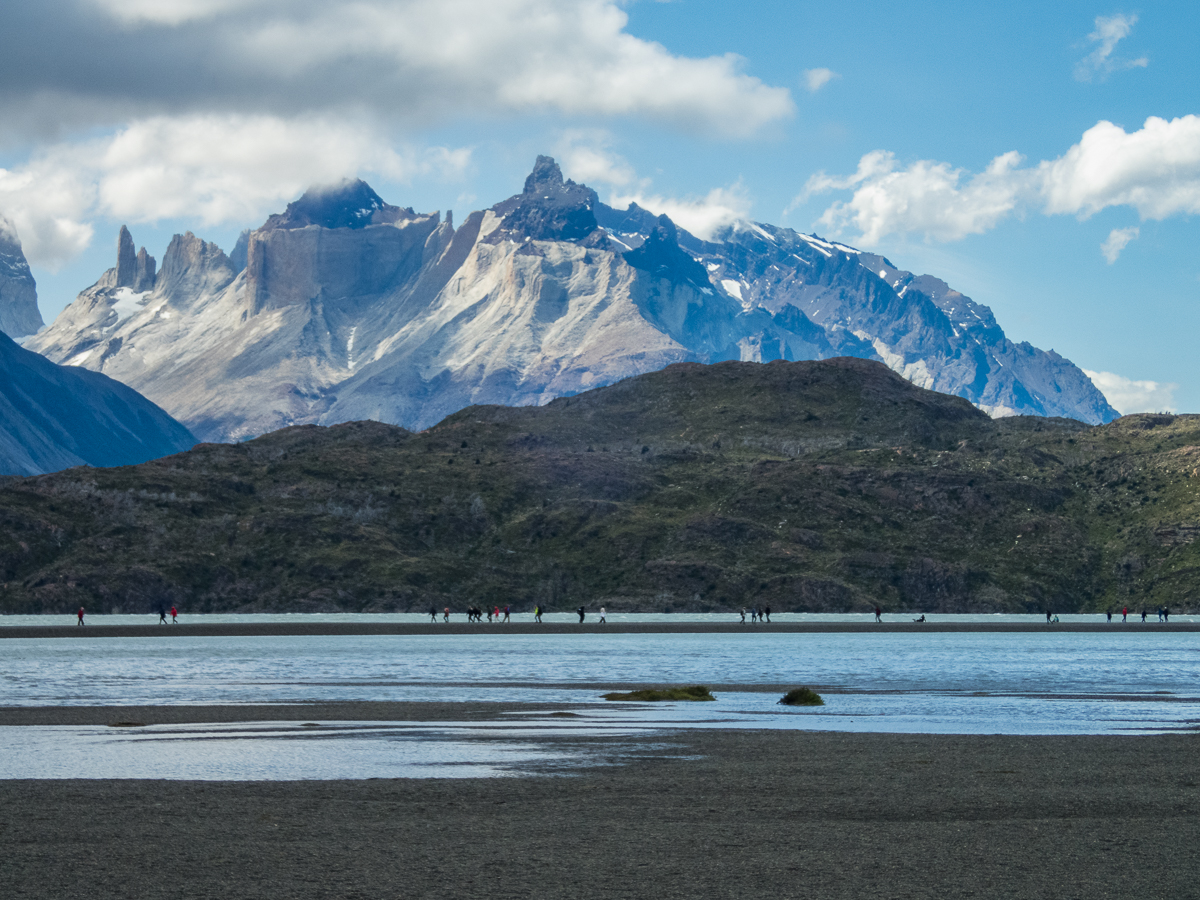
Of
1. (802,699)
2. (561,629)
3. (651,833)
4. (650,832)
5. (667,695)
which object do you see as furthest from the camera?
(561,629)

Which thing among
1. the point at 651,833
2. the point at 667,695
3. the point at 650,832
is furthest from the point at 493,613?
the point at 651,833

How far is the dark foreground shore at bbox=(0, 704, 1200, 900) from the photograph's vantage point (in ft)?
62.3

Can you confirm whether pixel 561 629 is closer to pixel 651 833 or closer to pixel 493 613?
pixel 493 613

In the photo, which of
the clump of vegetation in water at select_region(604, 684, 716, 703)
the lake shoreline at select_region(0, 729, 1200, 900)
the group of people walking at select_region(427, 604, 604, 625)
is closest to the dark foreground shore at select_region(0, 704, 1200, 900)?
the lake shoreline at select_region(0, 729, 1200, 900)

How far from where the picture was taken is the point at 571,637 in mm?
131500

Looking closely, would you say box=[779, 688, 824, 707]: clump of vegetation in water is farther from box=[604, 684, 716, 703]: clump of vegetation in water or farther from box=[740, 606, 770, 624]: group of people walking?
box=[740, 606, 770, 624]: group of people walking

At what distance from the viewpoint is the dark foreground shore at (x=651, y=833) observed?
62.3 feet

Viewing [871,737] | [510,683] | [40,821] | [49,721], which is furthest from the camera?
[510,683]

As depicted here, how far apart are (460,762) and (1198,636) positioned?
115 m

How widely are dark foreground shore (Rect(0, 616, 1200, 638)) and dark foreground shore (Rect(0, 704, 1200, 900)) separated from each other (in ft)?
358

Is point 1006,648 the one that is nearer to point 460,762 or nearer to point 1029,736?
point 1029,736

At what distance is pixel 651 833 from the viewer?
2333 centimetres

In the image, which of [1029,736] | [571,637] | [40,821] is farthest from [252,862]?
[571,637]

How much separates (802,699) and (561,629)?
93.8 metres
